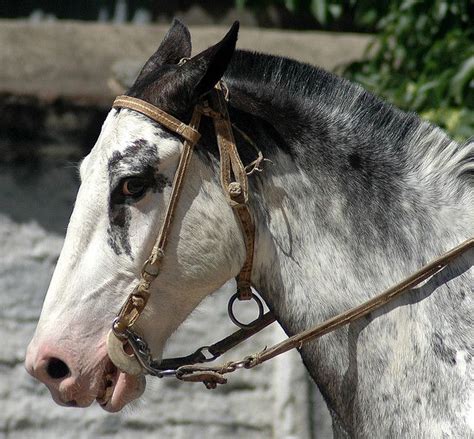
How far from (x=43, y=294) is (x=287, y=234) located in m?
2.41

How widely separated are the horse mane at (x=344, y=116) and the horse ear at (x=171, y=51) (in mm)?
177

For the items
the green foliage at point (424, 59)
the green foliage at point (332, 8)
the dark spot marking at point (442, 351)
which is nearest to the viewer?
the dark spot marking at point (442, 351)

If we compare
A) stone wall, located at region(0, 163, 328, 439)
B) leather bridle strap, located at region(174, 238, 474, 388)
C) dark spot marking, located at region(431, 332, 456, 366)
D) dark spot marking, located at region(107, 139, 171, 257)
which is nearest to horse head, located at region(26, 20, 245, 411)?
dark spot marking, located at region(107, 139, 171, 257)

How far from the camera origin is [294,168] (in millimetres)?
2352

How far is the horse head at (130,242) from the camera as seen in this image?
7.57ft

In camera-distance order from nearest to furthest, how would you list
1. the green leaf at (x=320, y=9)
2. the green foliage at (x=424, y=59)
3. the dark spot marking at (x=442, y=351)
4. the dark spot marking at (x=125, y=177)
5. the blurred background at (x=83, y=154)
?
the dark spot marking at (x=442, y=351) < the dark spot marking at (x=125, y=177) < the green foliage at (x=424, y=59) < the blurred background at (x=83, y=154) < the green leaf at (x=320, y=9)

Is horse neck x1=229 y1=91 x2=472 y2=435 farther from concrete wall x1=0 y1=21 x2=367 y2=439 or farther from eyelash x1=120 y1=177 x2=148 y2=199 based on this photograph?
concrete wall x1=0 y1=21 x2=367 y2=439

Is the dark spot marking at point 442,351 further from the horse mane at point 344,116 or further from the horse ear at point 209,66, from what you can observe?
the horse ear at point 209,66

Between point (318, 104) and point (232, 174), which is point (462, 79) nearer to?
point (318, 104)

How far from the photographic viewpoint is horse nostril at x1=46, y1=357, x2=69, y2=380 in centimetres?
233

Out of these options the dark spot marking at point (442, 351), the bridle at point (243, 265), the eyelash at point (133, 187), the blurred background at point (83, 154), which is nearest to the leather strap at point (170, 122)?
the bridle at point (243, 265)

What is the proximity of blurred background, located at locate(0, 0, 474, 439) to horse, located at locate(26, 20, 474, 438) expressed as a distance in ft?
6.49

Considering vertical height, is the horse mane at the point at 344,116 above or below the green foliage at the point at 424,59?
above

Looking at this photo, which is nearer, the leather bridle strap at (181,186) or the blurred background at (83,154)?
the leather bridle strap at (181,186)
